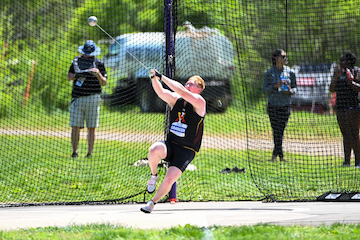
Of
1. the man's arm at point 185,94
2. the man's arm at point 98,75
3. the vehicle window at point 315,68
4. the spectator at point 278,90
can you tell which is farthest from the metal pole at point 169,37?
the vehicle window at point 315,68

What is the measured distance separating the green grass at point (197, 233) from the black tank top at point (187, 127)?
1166mm

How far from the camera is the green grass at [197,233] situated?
143 inches

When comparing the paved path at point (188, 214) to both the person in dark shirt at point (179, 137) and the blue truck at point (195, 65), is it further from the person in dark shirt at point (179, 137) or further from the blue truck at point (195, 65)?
the blue truck at point (195, 65)

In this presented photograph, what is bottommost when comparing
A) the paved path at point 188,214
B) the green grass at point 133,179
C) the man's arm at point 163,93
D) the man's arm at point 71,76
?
the green grass at point 133,179

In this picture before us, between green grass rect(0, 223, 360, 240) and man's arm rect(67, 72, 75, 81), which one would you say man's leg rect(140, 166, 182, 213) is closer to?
green grass rect(0, 223, 360, 240)

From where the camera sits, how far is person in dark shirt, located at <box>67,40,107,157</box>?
321 inches

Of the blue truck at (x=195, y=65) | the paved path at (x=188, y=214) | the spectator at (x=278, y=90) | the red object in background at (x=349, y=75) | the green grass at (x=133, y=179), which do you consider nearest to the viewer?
the paved path at (x=188, y=214)

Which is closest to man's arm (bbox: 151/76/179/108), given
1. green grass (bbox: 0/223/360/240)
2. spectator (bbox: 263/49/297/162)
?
green grass (bbox: 0/223/360/240)

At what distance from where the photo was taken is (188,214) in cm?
489

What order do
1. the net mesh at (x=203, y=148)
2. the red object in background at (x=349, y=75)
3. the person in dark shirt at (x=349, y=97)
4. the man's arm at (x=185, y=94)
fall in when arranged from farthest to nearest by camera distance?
the person in dark shirt at (x=349, y=97) → the red object in background at (x=349, y=75) → the net mesh at (x=203, y=148) → the man's arm at (x=185, y=94)

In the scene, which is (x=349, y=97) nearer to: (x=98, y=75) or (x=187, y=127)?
(x=187, y=127)

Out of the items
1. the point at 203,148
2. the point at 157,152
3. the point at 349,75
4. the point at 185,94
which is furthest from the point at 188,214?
the point at 203,148

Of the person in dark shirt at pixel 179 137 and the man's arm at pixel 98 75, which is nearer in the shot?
the person in dark shirt at pixel 179 137

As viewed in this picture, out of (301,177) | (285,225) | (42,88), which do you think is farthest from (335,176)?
(42,88)
